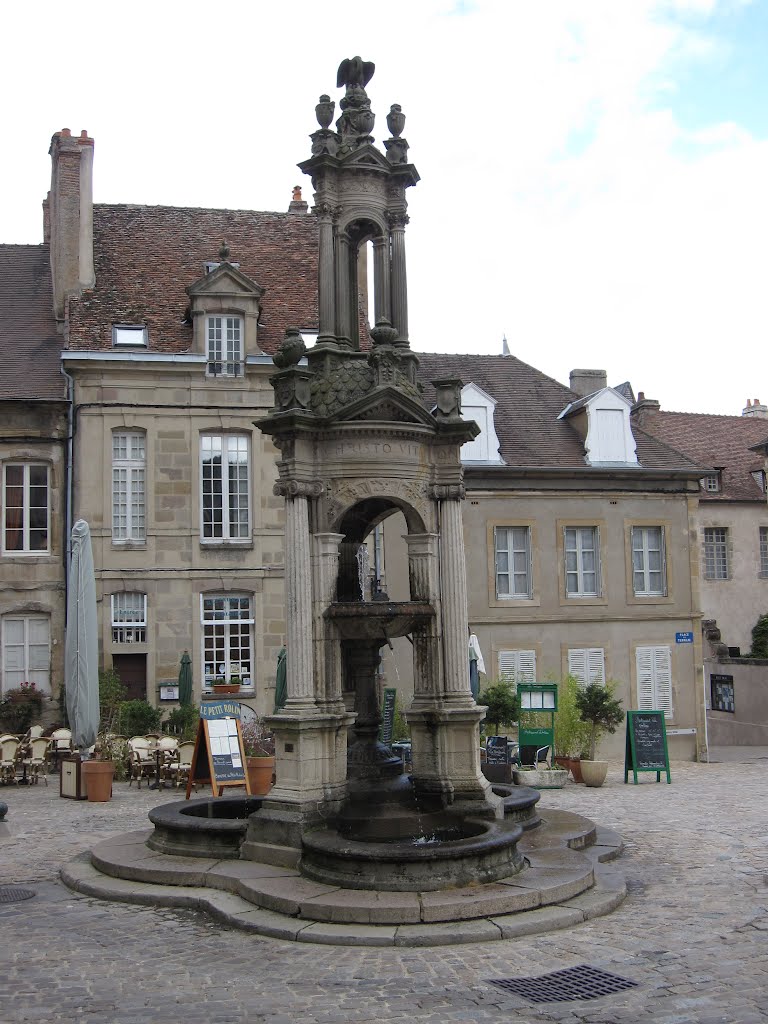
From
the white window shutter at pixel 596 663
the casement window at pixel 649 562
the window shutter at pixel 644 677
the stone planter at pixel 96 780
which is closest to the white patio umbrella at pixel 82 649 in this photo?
the stone planter at pixel 96 780

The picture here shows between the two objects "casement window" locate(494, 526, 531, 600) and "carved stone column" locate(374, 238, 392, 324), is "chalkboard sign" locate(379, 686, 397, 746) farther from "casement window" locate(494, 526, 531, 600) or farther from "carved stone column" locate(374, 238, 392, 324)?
"carved stone column" locate(374, 238, 392, 324)

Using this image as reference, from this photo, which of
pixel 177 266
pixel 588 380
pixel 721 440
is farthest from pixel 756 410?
pixel 177 266

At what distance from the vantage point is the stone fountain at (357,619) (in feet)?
33.5

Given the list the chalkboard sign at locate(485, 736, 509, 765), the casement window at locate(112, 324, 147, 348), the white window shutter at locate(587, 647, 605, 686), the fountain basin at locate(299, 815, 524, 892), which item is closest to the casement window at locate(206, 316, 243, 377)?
the casement window at locate(112, 324, 147, 348)

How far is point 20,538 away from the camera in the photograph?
23016 mm

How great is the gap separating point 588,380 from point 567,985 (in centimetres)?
2272

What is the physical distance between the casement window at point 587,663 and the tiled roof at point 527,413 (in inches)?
160

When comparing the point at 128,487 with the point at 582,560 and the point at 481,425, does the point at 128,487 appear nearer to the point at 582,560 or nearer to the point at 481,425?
the point at 481,425

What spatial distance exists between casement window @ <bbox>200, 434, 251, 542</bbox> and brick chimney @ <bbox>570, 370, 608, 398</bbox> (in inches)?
375

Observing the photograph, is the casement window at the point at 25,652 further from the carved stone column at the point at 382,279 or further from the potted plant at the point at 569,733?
the carved stone column at the point at 382,279

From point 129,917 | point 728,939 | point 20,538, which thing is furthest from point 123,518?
point 728,939

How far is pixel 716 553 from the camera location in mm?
34281

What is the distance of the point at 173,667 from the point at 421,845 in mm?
13844

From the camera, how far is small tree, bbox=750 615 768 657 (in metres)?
32.6
